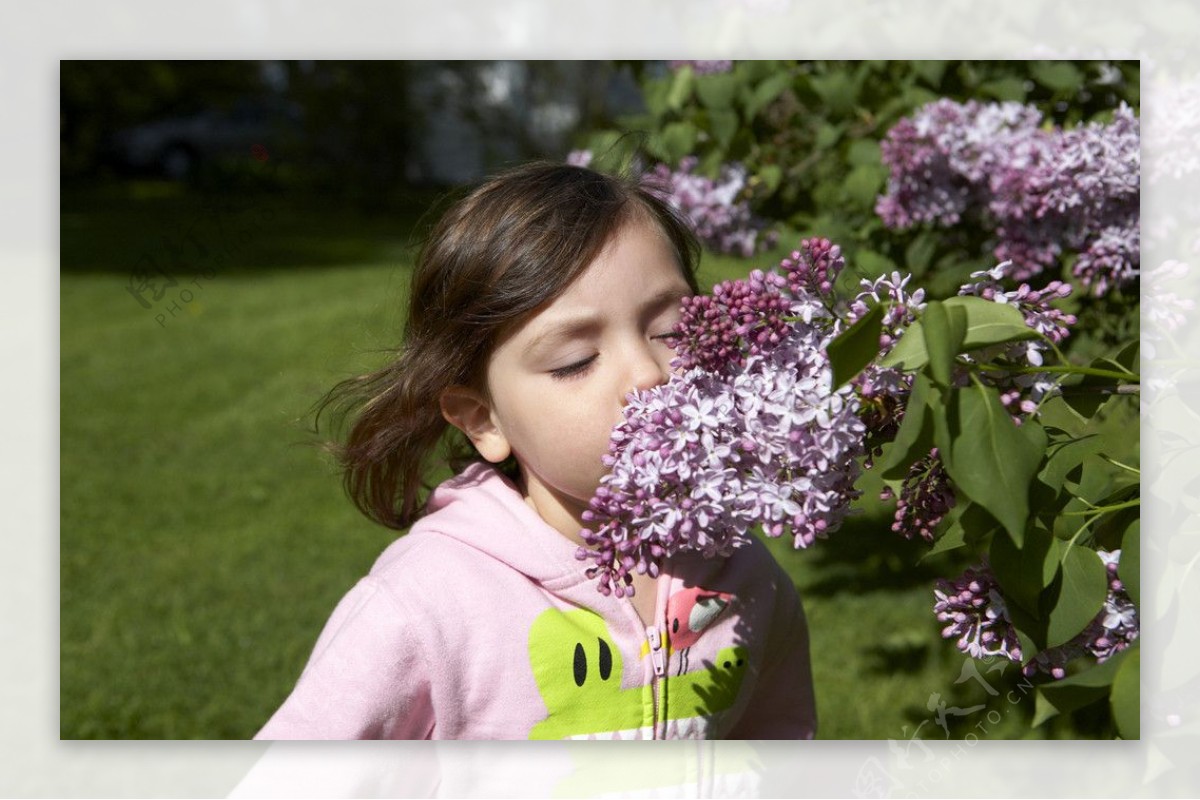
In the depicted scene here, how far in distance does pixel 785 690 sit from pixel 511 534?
1.63 ft

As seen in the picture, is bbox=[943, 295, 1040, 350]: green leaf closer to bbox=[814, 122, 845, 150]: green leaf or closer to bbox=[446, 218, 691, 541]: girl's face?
bbox=[446, 218, 691, 541]: girl's face

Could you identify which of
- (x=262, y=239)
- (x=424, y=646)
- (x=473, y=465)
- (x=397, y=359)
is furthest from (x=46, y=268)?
(x=262, y=239)

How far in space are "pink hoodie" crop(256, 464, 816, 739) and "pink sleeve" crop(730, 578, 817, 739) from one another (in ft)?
0.19

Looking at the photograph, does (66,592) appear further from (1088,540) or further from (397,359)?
(1088,540)

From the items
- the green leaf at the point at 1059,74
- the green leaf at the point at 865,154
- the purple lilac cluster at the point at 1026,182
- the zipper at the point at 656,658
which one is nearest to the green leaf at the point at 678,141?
the green leaf at the point at 865,154

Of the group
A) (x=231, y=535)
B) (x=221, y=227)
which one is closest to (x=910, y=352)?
(x=231, y=535)

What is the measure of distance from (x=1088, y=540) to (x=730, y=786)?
716mm

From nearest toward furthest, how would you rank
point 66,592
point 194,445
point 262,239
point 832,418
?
point 832,418
point 66,592
point 194,445
point 262,239

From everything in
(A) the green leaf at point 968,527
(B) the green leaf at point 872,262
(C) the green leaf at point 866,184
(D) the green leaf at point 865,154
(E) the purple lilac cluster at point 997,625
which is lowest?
(E) the purple lilac cluster at point 997,625

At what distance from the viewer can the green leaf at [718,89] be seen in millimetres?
2432

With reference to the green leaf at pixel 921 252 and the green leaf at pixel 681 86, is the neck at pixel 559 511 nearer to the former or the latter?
the green leaf at pixel 921 252

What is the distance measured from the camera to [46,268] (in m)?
1.89

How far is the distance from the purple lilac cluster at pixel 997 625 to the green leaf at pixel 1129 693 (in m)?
0.07

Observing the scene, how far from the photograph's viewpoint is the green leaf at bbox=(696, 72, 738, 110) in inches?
95.7
